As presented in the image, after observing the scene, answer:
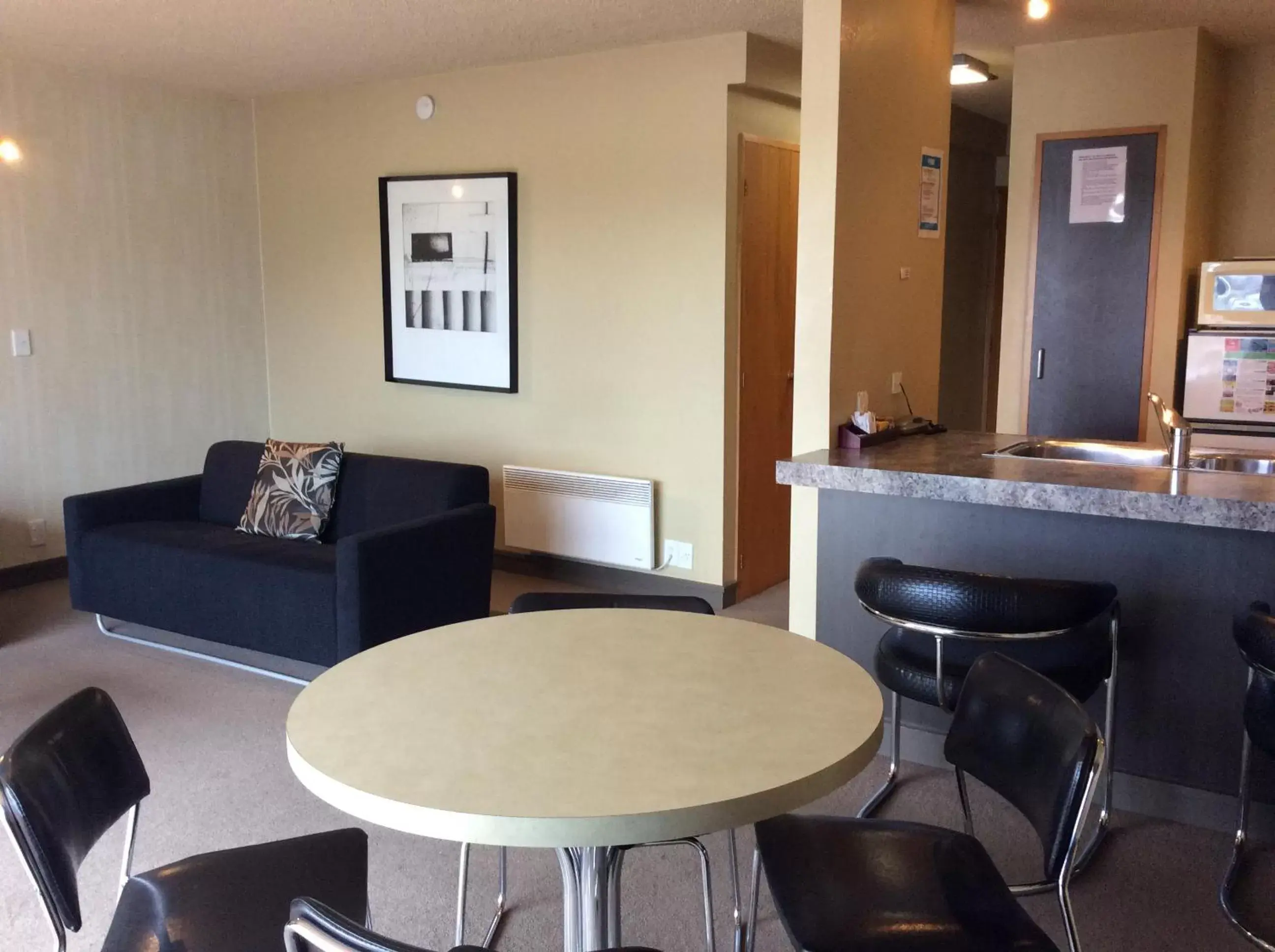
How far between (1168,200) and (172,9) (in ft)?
13.5

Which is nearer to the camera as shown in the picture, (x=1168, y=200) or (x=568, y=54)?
(x=1168, y=200)

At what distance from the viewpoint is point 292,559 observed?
13.4ft

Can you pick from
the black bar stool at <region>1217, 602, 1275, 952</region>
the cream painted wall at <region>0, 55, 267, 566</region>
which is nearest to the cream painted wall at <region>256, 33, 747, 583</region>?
the cream painted wall at <region>0, 55, 267, 566</region>

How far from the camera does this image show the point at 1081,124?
483cm

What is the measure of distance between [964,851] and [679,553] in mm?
3280

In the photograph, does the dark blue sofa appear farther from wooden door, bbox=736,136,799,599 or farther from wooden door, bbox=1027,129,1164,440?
wooden door, bbox=1027,129,1164,440

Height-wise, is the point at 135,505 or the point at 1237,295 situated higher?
the point at 1237,295

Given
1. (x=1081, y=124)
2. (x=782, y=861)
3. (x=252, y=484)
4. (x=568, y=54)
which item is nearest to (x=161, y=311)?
(x=252, y=484)

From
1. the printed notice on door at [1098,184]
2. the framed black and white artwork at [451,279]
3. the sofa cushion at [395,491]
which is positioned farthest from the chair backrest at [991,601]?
the framed black and white artwork at [451,279]

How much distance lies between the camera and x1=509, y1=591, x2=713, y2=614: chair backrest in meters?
2.72

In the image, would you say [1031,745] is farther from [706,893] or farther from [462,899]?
[462,899]

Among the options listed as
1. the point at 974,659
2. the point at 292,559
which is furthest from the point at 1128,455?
the point at 292,559

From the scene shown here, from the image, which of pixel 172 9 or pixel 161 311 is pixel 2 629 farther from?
pixel 172 9

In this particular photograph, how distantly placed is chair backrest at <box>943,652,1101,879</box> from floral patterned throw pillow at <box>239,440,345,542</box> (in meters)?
3.11
